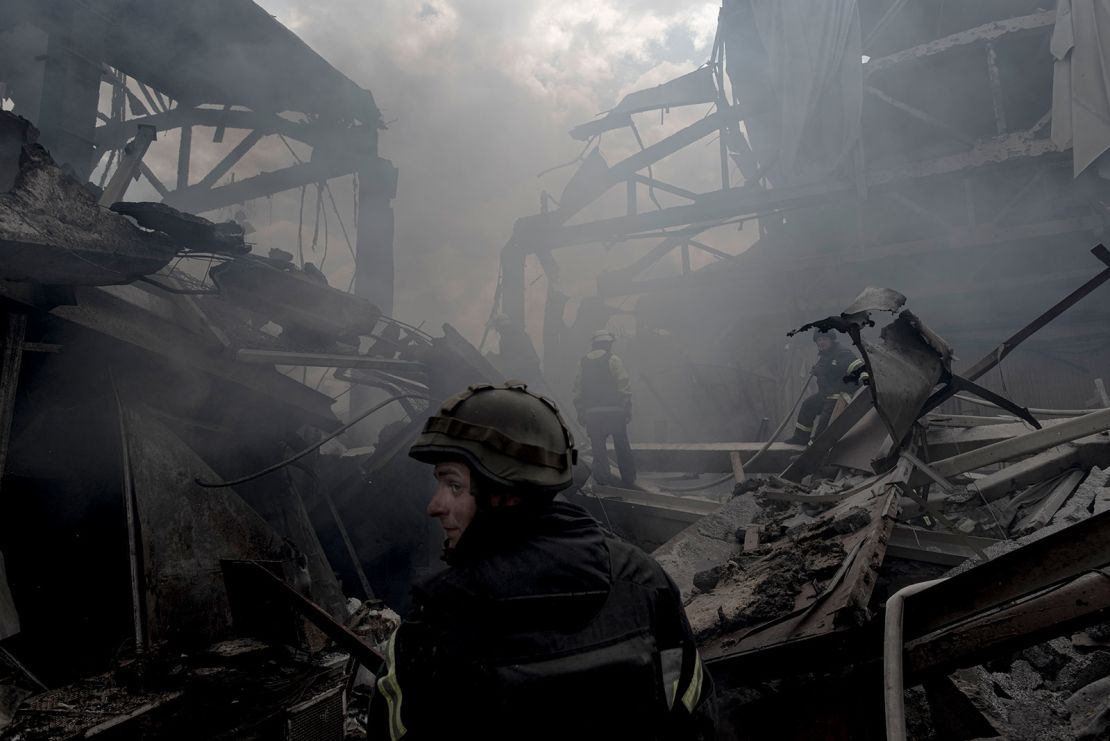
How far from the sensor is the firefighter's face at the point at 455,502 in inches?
59.1

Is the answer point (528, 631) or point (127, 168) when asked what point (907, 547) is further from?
point (127, 168)

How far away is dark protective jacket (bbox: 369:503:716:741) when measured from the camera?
47.7 inches

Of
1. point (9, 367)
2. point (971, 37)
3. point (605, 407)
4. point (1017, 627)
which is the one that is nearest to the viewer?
point (1017, 627)

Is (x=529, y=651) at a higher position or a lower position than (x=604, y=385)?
lower

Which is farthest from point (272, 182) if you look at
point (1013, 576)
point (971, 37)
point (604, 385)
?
point (971, 37)

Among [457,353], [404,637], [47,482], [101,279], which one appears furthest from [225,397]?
[404,637]

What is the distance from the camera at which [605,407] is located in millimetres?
7781

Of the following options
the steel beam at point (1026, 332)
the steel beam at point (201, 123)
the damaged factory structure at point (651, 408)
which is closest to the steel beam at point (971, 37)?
the damaged factory structure at point (651, 408)

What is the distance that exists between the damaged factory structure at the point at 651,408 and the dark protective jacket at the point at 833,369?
46mm

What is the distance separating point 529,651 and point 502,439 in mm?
502

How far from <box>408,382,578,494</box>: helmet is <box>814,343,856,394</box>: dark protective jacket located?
6437mm

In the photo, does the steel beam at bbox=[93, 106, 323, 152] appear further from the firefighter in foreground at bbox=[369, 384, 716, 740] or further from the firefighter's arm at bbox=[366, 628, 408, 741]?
the firefighter's arm at bbox=[366, 628, 408, 741]

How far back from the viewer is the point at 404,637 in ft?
4.25

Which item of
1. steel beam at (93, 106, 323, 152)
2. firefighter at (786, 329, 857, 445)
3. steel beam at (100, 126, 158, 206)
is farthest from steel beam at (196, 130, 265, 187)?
firefighter at (786, 329, 857, 445)
